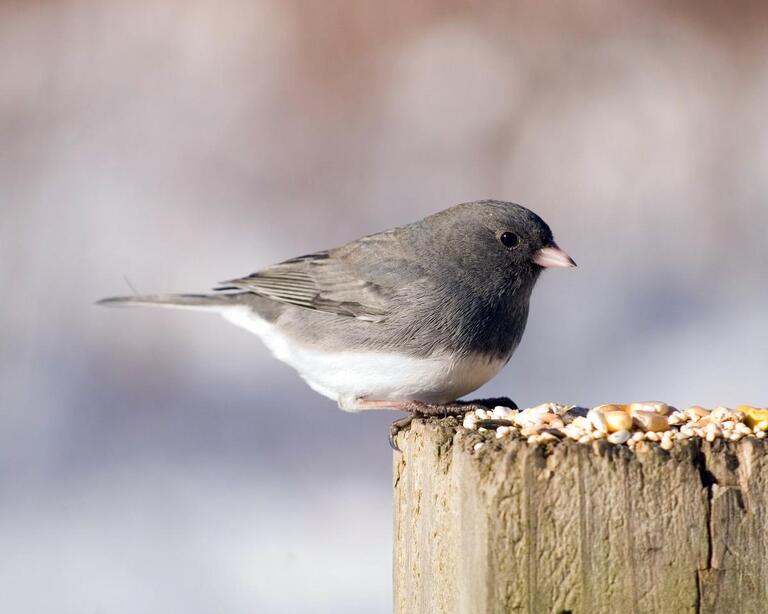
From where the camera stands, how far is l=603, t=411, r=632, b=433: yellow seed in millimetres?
1532

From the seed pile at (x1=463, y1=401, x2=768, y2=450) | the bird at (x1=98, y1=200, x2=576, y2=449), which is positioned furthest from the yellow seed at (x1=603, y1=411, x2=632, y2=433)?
the bird at (x1=98, y1=200, x2=576, y2=449)

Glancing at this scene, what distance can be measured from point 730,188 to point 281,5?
183cm

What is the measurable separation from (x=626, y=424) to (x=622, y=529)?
23cm

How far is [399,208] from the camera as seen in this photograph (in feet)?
13.3

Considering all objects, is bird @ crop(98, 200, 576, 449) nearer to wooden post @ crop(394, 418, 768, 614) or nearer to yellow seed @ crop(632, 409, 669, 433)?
yellow seed @ crop(632, 409, 669, 433)

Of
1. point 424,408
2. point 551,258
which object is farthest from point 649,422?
point 551,258

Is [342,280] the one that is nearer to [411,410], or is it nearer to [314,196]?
[411,410]

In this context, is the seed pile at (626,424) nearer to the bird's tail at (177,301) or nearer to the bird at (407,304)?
the bird at (407,304)

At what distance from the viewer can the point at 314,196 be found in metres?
3.88

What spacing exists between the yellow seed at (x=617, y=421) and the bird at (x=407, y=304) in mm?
816

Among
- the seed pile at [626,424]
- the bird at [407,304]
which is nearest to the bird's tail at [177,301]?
the bird at [407,304]

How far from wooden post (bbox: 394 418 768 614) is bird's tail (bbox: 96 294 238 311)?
5.94 ft

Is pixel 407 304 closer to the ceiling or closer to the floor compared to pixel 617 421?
closer to the ceiling

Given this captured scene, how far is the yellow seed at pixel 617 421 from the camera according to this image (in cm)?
153
